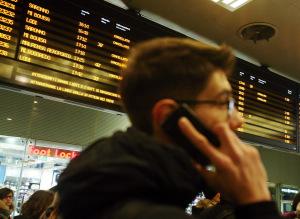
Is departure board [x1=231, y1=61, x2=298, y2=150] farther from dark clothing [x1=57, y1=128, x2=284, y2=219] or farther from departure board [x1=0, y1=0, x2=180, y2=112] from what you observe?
dark clothing [x1=57, y1=128, x2=284, y2=219]

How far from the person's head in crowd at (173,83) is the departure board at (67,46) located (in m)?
2.06

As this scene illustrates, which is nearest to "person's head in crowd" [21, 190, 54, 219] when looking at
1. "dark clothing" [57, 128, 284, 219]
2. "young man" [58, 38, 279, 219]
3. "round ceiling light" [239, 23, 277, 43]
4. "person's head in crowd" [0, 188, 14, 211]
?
"person's head in crowd" [0, 188, 14, 211]

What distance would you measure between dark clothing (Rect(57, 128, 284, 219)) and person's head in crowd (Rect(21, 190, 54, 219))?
9.03ft

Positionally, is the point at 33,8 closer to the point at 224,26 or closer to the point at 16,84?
the point at 16,84

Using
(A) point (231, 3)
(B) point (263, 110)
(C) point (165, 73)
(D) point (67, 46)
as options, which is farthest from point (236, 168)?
(B) point (263, 110)

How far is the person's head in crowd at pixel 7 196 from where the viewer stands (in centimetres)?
335

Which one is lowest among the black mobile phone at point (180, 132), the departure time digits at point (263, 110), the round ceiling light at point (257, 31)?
the black mobile phone at point (180, 132)

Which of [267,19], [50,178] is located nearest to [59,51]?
[50,178]

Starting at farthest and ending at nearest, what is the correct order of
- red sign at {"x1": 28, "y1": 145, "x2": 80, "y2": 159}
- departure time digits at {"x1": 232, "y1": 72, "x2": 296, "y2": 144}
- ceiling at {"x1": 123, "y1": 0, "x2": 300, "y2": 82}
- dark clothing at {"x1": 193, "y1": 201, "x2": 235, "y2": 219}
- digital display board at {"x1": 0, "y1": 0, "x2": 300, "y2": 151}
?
departure time digits at {"x1": 232, "y1": 72, "x2": 296, "y2": 144}, ceiling at {"x1": 123, "y1": 0, "x2": 300, "y2": 82}, red sign at {"x1": 28, "y1": 145, "x2": 80, "y2": 159}, digital display board at {"x1": 0, "y1": 0, "x2": 300, "y2": 151}, dark clothing at {"x1": 193, "y1": 201, "x2": 235, "y2": 219}

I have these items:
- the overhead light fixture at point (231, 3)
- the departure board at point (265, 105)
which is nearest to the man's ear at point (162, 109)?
the overhead light fixture at point (231, 3)

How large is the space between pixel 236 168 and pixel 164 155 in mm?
164

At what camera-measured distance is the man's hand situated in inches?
29.5

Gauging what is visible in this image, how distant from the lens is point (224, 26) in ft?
12.3

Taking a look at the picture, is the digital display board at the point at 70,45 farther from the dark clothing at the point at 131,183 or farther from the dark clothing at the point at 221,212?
the dark clothing at the point at 131,183
